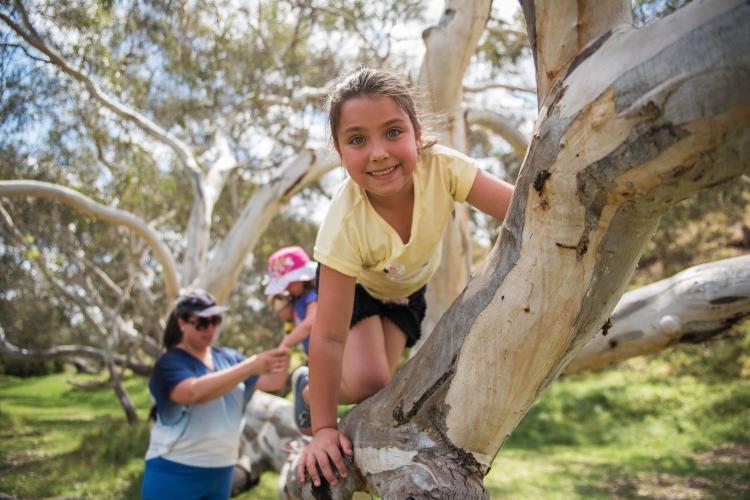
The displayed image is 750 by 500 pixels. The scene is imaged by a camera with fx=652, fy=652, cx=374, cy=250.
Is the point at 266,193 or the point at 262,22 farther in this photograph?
the point at 262,22

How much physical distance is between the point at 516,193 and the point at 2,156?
7539 mm

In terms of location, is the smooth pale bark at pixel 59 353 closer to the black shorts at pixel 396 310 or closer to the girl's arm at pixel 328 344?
the black shorts at pixel 396 310

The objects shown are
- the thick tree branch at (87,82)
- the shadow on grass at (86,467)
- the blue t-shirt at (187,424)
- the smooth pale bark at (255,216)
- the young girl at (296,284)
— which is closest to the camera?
the young girl at (296,284)

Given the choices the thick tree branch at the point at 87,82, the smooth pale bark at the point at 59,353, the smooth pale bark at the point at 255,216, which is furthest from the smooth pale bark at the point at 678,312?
the smooth pale bark at the point at 59,353

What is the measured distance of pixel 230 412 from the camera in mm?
3271

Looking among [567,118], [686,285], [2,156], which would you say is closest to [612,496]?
[686,285]

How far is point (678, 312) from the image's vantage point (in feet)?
8.30

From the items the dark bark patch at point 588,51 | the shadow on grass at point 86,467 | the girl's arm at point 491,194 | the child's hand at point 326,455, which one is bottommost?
the shadow on grass at point 86,467

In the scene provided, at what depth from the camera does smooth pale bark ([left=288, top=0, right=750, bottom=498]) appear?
2.75ft

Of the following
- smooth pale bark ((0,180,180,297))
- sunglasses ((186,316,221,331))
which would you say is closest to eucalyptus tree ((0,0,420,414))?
smooth pale bark ((0,180,180,297))

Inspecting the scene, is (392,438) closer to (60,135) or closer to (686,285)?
(686,285)

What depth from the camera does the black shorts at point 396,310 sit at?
76.9 inches

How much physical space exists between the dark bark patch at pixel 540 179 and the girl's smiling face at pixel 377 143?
52 cm

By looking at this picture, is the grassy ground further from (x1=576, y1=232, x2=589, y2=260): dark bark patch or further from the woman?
(x1=576, y1=232, x2=589, y2=260): dark bark patch
